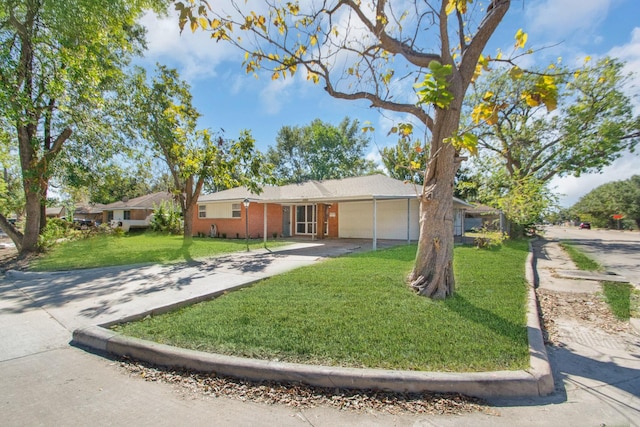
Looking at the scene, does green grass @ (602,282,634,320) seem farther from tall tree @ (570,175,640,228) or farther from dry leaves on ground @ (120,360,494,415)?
tall tree @ (570,175,640,228)

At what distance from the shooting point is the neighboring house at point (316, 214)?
16656 millimetres

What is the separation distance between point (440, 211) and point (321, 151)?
102 feet

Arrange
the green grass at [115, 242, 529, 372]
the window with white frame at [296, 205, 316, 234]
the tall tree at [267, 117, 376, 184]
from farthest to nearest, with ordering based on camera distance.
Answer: the tall tree at [267, 117, 376, 184] < the window with white frame at [296, 205, 316, 234] < the green grass at [115, 242, 529, 372]

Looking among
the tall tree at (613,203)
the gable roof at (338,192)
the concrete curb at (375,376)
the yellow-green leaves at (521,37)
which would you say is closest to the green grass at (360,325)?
the concrete curb at (375,376)

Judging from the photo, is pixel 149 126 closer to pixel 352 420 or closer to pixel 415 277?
pixel 415 277

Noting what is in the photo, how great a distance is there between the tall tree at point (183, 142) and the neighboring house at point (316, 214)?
214 cm

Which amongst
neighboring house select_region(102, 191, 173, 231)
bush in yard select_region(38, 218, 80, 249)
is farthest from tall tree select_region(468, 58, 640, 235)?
neighboring house select_region(102, 191, 173, 231)

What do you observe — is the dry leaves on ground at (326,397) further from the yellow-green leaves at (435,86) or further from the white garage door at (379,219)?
the white garage door at (379,219)

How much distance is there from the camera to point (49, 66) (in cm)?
973

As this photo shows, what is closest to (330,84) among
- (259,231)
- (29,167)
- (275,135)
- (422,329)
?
(422,329)

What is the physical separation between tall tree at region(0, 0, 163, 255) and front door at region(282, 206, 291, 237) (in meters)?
11.4

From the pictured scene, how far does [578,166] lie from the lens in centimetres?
2045

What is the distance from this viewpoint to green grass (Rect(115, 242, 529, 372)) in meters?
3.16

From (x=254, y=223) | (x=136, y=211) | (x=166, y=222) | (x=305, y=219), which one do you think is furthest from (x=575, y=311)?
(x=136, y=211)
